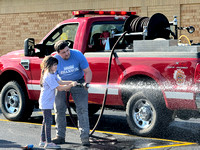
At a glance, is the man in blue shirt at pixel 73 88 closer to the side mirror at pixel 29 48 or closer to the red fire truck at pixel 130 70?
the red fire truck at pixel 130 70

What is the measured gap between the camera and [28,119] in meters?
11.0

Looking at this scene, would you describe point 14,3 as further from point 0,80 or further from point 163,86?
point 163,86

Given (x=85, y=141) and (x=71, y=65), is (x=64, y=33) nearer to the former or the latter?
(x=71, y=65)

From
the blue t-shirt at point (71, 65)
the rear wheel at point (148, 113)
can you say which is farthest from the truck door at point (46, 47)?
the rear wheel at point (148, 113)

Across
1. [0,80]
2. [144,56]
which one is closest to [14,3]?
[0,80]

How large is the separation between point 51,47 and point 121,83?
197 cm

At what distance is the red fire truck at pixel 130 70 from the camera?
8133mm

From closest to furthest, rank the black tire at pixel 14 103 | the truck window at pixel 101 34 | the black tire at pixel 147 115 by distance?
the black tire at pixel 147 115 < the truck window at pixel 101 34 < the black tire at pixel 14 103

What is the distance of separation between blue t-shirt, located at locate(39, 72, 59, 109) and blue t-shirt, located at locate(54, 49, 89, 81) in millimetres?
346

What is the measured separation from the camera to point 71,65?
27.0 feet

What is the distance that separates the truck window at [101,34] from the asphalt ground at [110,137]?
1.63m

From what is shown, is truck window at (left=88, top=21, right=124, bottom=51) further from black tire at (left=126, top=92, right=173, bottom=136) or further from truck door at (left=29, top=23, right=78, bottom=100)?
black tire at (left=126, top=92, right=173, bottom=136)

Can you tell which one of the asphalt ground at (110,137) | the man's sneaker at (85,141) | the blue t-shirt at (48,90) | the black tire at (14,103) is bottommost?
the asphalt ground at (110,137)

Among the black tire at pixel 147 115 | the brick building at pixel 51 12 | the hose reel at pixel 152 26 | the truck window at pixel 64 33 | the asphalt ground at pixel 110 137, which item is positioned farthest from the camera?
the brick building at pixel 51 12
